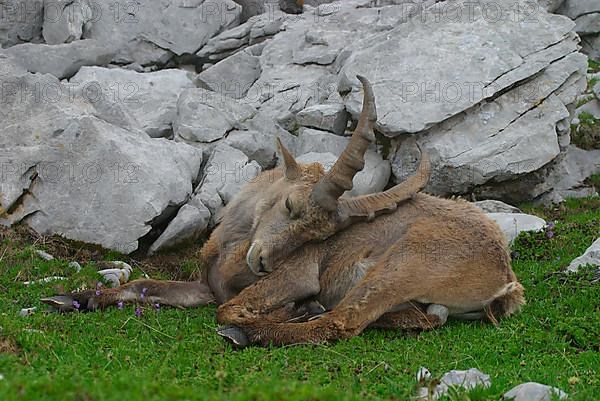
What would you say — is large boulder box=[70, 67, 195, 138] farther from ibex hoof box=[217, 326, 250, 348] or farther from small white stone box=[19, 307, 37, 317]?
ibex hoof box=[217, 326, 250, 348]

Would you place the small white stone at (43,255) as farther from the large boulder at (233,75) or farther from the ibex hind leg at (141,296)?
the large boulder at (233,75)

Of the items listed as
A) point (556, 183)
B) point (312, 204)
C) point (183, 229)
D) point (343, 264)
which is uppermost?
point (312, 204)

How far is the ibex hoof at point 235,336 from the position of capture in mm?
8461

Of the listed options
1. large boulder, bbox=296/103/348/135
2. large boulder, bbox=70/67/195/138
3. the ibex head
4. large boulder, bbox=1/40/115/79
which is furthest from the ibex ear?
large boulder, bbox=1/40/115/79

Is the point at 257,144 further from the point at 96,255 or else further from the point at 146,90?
the point at 96,255

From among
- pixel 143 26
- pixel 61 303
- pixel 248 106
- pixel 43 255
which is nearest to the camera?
pixel 61 303

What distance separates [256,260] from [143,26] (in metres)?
10.7

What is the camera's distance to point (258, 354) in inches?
316

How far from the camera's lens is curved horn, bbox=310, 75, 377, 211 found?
916 cm

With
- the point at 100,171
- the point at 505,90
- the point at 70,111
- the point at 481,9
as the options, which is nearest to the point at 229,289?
the point at 100,171

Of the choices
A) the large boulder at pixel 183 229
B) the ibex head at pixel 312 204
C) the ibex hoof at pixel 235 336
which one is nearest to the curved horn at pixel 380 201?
the ibex head at pixel 312 204

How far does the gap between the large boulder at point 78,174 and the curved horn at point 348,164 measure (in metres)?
3.59

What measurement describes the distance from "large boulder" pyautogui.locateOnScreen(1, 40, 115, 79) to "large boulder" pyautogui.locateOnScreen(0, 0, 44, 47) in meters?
1.52

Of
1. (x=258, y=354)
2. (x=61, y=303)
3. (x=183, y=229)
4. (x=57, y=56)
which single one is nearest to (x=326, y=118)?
(x=183, y=229)
